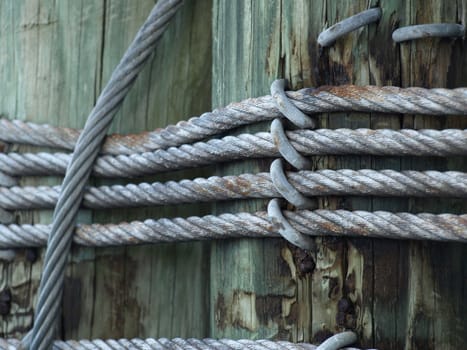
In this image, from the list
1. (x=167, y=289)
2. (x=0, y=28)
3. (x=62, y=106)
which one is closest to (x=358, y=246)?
(x=167, y=289)

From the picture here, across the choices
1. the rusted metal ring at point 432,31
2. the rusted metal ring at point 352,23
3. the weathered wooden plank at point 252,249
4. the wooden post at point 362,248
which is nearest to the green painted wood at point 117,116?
the weathered wooden plank at point 252,249

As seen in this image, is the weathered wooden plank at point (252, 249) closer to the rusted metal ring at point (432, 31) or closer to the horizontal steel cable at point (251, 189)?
the horizontal steel cable at point (251, 189)

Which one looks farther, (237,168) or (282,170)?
(237,168)

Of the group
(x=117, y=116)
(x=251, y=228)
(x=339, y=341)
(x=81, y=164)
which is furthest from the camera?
(x=117, y=116)

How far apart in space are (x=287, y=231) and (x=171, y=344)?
14.1 inches

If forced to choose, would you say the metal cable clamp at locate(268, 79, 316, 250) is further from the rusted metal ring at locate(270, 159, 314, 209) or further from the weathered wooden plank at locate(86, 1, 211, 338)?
the weathered wooden plank at locate(86, 1, 211, 338)

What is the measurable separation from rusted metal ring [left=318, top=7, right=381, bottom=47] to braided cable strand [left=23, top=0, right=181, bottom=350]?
47cm

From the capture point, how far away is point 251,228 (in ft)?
5.04

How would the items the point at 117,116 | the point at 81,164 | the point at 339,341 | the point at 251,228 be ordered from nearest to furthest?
the point at 339,341 → the point at 251,228 → the point at 81,164 → the point at 117,116

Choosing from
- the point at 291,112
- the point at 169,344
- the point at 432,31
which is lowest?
the point at 169,344

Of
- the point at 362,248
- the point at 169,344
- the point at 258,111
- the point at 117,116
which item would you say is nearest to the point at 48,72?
the point at 117,116

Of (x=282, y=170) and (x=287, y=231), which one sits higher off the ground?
(x=282, y=170)

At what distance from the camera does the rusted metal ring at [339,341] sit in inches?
55.3

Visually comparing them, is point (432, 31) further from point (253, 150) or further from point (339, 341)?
point (339, 341)
